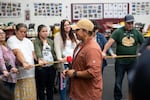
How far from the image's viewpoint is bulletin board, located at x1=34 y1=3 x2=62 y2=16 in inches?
474

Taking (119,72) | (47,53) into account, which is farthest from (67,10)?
(47,53)

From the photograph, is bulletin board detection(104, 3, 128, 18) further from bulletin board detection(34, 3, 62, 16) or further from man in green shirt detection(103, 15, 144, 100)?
man in green shirt detection(103, 15, 144, 100)

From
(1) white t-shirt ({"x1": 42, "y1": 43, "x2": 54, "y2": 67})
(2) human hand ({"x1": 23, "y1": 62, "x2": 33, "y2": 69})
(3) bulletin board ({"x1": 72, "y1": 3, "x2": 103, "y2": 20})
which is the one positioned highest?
(3) bulletin board ({"x1": 72, "y1": 3, "x2": 103, "y2": 20})

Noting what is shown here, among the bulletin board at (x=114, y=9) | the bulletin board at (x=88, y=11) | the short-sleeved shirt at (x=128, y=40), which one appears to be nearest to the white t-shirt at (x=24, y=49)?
the short-sleeved shirt at (x=128, y=40)

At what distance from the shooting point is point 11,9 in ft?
39.2

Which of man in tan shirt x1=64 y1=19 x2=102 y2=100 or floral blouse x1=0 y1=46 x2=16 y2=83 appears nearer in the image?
man in tan shirt x1=64 y1=19 x2=102 y2=100

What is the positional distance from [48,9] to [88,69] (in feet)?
27.5

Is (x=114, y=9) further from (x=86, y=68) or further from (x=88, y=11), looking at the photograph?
(x=86, y=68)

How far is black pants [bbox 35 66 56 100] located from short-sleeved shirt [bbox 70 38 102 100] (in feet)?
6.23

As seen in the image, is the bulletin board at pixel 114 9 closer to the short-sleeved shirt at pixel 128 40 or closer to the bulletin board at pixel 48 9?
the bulletin board at pixel 48 9

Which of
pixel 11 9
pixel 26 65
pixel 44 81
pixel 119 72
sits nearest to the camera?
pixel 26 65

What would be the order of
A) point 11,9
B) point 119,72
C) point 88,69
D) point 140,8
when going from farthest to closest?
point 140,8 → point 11,9 → point 119,72 → point 88,69

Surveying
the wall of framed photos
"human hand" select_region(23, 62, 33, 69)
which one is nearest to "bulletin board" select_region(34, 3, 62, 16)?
the wall of framed photos

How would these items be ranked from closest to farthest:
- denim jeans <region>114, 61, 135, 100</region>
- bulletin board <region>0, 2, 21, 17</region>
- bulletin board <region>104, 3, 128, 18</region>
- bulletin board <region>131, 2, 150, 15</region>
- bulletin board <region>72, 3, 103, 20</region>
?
Result: 1. denim jeans <region>114, 61, 135, 100</region>
2. bulletin board <region>0, 2, 21, 17</region>
3. bulletin board <region>72, 3, 103, 20</region>
4. bulletin board <region>104, 3, 128, 18</region>
5. bulletin board <region>131, 2, 150, 15</region>
